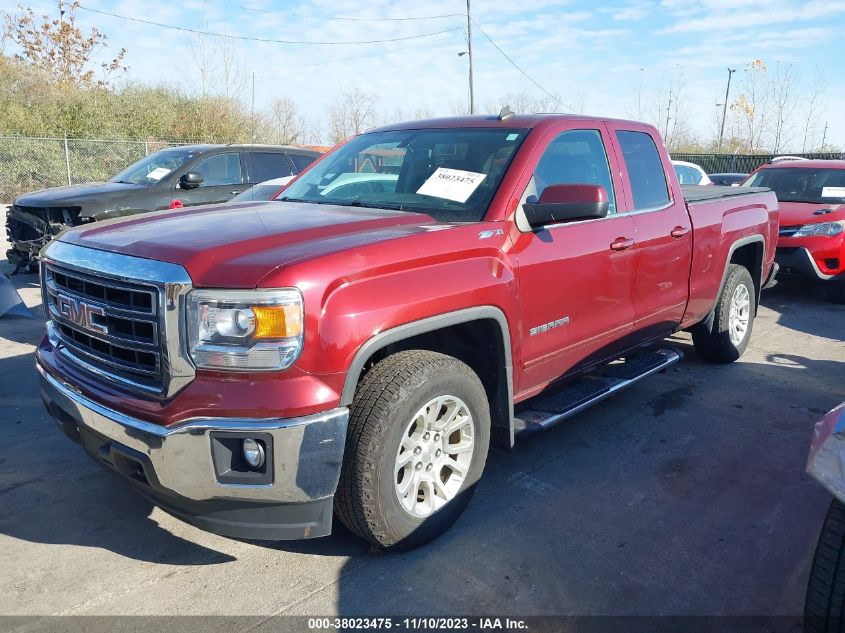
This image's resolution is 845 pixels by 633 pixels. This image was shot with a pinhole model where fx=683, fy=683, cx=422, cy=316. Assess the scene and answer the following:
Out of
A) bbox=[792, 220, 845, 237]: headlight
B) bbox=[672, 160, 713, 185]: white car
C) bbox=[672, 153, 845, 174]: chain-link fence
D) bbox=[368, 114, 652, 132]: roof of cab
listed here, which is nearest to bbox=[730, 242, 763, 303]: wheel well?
bbox=[368, 114, 652, 132]: roof of cab

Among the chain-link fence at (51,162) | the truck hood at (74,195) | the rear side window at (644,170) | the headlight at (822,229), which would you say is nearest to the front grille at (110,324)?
the rear side window at (644,170)

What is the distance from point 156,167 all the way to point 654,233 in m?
7.11

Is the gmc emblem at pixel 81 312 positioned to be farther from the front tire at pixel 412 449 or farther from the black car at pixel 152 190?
the black car at pixel 152 190

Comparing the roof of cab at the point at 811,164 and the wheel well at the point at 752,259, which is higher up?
the roof of cab at the point at 811,164

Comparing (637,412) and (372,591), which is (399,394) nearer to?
(372,591)

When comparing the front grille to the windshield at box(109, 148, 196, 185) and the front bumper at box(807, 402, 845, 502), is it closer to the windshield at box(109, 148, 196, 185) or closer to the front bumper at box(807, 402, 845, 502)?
the front bumper at box(807, 402, 845, 502)

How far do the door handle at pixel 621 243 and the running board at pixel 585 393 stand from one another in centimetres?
84

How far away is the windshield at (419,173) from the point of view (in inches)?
143

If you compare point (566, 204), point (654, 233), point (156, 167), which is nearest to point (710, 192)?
point (654, 233)

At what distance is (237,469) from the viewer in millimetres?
2574

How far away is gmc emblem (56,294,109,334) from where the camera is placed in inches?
113

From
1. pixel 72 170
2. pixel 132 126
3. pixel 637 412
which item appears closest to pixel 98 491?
pixel 637 412

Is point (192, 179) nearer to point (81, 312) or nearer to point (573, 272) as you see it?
point (81, 312)

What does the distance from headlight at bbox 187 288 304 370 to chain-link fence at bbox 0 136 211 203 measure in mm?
19407
